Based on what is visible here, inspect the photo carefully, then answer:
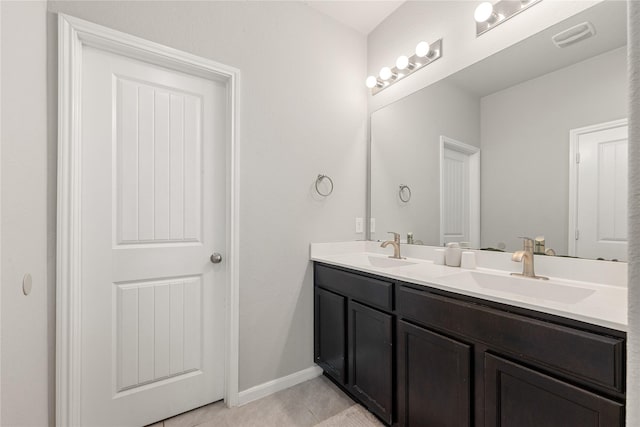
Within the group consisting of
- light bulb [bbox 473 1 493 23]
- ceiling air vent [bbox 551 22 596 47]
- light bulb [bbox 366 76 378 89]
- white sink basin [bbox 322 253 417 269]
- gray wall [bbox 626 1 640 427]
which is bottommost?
white sink basin [bbox 322 253 417 269]

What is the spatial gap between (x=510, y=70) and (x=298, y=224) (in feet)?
4.91

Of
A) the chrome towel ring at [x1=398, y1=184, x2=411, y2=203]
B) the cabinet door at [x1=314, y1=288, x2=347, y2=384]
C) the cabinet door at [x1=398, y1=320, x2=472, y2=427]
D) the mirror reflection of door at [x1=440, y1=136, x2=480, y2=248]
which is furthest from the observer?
the chrome towel ring at [x1=398, y1=184, x2=411, y2=203]

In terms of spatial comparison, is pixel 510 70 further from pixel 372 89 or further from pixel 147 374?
pixel 147 374

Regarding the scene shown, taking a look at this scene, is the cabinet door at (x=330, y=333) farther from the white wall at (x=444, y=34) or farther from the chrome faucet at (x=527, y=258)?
the white wall at (x=444, y=34)

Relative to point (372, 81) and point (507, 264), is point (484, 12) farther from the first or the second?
point (507, 264)

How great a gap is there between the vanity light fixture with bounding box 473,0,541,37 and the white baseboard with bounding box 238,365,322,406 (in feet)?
7.81

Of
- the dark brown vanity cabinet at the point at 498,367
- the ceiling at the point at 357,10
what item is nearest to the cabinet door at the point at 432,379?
the dark brown vanity cabinet at the point at 498,367

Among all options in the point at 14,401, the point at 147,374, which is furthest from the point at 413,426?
the point at 14,401

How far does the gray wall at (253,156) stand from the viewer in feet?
3.11

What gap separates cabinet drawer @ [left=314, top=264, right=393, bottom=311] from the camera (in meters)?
1.48

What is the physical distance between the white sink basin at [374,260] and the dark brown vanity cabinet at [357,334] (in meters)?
0.18

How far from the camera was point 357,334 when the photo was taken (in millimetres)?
1674

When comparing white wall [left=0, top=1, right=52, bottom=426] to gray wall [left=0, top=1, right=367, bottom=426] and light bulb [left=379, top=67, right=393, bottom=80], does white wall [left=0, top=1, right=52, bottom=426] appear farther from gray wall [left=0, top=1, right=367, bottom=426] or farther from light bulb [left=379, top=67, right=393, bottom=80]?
light bulb [left=379, top=67, right=393, bottom=80]

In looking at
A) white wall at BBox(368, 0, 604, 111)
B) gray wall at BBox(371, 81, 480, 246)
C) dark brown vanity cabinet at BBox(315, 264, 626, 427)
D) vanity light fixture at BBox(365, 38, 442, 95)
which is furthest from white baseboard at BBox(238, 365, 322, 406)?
vanity light fixture at BBox(365, 38, 442, 95)
